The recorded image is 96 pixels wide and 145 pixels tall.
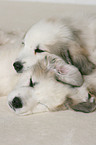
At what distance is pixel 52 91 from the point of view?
188 cm

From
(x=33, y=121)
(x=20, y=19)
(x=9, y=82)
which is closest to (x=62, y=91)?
(x=33, y=121)

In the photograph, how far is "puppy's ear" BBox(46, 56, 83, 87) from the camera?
1882 mm

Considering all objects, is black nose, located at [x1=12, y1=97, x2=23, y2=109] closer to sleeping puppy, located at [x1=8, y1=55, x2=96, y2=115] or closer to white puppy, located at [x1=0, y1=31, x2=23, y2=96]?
sleeping puppy, located at [x1=8, y1=55, x2=96, y2=115]

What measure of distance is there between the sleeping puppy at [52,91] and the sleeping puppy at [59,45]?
0.27 feet

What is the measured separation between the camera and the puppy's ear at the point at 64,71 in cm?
188

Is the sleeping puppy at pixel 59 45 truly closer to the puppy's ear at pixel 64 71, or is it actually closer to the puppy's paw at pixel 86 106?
the puppy's ear at pixel 64 71

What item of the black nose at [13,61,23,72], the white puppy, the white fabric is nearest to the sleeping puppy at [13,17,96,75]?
the black nose at [13,61,23,72]

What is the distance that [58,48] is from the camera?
6.61 feet

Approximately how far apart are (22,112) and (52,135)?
324 millimetres

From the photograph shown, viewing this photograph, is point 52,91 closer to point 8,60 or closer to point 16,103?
point 16,103

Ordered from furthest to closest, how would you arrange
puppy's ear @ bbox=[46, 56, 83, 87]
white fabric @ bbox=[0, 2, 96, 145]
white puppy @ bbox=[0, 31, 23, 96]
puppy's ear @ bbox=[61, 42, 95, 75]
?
white puppy @ bbox=[0, 31, 23, 96]
puppy's ear @ bbox=[61, 42, 95, 75]
puppy's ear @ bbox=[46, 56, 83, 87]
white fabric @ bbox=[0, 2, 96, 145]

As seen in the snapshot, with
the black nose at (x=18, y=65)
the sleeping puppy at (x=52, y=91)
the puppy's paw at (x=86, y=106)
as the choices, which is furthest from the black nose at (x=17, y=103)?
the puppy's paw at (x=86, y=106)

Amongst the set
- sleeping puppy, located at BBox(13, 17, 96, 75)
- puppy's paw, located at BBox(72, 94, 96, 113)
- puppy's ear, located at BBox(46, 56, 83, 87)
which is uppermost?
sleeping puppy, located at BBox(13, 17, 96, 75)

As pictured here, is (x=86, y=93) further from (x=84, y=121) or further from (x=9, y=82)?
(x=9, y=82)
